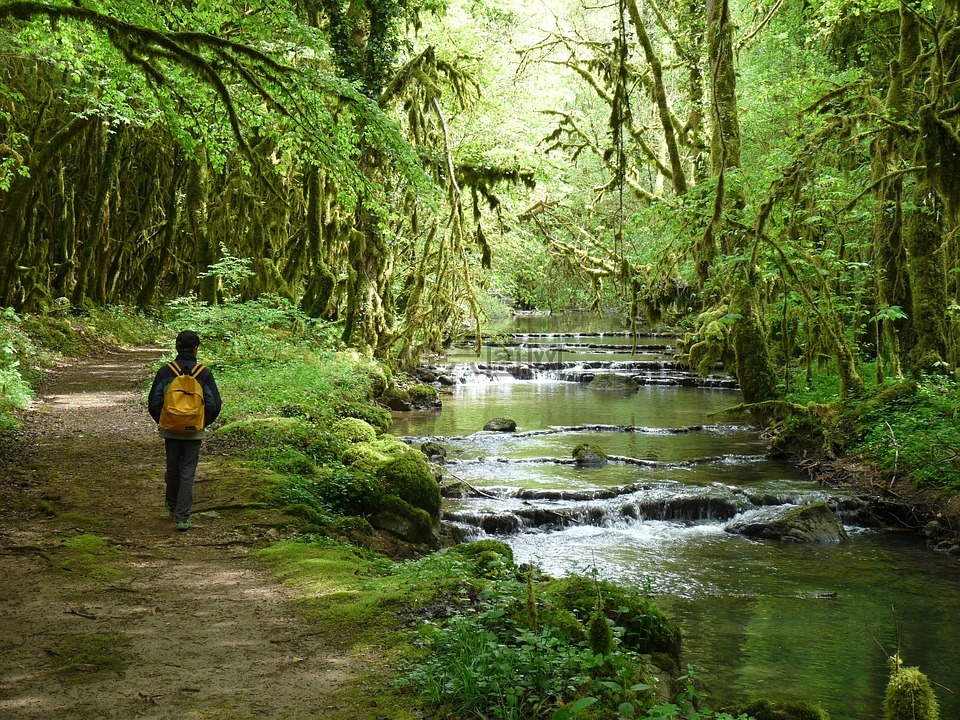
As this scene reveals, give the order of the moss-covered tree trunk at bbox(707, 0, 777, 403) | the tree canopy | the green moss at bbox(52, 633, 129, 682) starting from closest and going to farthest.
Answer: the green moss at bbox(52, 633, 129, 682)
the tree canopy
the moss-covered tree trunk at bbox(707, 0, 777, 403)

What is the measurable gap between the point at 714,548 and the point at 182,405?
6.91 meters

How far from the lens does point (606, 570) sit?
9008 millimetres

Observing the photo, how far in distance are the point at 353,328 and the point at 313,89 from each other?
36.1 ft

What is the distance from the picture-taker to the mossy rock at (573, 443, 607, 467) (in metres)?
14.1

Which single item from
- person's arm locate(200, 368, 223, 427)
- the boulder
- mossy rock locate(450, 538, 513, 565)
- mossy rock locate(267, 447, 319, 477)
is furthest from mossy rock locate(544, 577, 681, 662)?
the boulder

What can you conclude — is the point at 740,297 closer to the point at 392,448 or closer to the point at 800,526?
the point at 800,526

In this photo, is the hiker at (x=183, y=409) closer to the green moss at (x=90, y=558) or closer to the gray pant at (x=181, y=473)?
the gray pant at (x=181, y=473)

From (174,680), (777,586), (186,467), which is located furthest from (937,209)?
(174,680)

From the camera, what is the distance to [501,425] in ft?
56.9

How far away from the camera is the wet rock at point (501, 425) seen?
17.3m

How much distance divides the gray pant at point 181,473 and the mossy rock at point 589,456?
853 centimetres

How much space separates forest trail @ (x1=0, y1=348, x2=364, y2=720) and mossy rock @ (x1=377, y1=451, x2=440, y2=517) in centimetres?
195

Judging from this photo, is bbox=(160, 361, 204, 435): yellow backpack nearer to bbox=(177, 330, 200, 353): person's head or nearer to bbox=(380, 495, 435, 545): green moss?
bbox=(177, 330, 200, 353): person's head

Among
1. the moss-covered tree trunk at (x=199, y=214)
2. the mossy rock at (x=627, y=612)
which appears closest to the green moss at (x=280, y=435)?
the mossy rock at (x=627, y=612)
